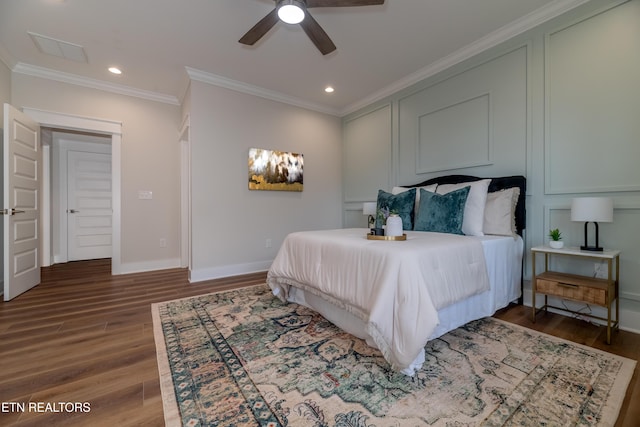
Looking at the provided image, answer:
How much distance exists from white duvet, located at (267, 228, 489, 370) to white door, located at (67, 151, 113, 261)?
17.0 feet

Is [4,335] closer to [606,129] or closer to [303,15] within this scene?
[303,15]

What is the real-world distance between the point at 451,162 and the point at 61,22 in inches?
174

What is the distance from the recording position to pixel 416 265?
152cm

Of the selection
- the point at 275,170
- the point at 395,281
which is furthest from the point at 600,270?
the point at 275,170

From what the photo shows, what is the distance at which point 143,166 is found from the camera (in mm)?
4047

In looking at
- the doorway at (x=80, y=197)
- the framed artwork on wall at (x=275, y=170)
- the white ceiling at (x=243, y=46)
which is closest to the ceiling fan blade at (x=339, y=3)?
the white ceiling at (x=243, y=46)

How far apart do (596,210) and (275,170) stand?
361 centimetres

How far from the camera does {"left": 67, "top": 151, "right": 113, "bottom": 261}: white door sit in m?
4.97

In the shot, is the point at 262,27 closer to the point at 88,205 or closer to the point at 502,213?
the point at 502,213

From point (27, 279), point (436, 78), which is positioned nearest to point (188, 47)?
point (436, 78)

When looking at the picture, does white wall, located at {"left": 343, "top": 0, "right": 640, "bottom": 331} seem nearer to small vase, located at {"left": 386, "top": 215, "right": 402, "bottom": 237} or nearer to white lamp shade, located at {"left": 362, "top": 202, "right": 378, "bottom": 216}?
white lamp shade, located at {"left": 362, "top": 202, "right": 378, "bottom": 216}

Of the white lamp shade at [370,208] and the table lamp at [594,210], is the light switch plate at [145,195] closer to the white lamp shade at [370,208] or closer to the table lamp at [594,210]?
the white lamp shade at [370,208]

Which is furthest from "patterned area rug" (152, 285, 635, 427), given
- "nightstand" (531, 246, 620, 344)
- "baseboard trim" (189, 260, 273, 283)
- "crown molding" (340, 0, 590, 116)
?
"crown molding" (340, 0, 590, 116)

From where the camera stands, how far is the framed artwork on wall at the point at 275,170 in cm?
394
